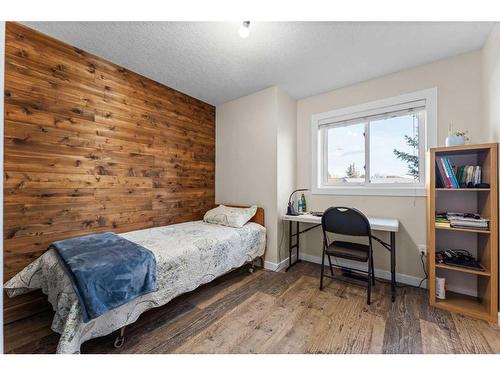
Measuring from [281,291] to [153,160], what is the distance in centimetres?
210

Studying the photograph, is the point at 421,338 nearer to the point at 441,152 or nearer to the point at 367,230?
the point at 367,230

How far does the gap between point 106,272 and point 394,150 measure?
9.94ft

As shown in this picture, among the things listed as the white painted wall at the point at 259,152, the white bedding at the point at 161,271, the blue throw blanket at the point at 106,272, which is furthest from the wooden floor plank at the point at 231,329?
the white painted wall at the point at 259,152

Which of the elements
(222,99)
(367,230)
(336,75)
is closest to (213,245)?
(367,230)

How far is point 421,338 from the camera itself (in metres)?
1.52

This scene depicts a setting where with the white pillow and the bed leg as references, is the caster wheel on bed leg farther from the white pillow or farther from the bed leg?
the white pillow

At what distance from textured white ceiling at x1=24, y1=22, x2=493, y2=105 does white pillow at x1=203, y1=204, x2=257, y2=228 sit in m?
1.63

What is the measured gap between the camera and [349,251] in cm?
211

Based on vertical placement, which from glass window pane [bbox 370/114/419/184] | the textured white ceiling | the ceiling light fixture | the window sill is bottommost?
the window sill

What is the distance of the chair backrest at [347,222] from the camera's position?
1987 millimetres

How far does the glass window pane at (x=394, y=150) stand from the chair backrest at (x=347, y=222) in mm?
910

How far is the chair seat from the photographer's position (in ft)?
6.57

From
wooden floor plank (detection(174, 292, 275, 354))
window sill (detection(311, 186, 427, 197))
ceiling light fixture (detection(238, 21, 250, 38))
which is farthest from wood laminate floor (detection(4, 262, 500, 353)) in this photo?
ceiling light fixture (detection(238, 21, 250, 38))

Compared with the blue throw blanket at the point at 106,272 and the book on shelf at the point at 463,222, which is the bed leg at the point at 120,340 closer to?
the blue throw blanket at the point at 106,272
